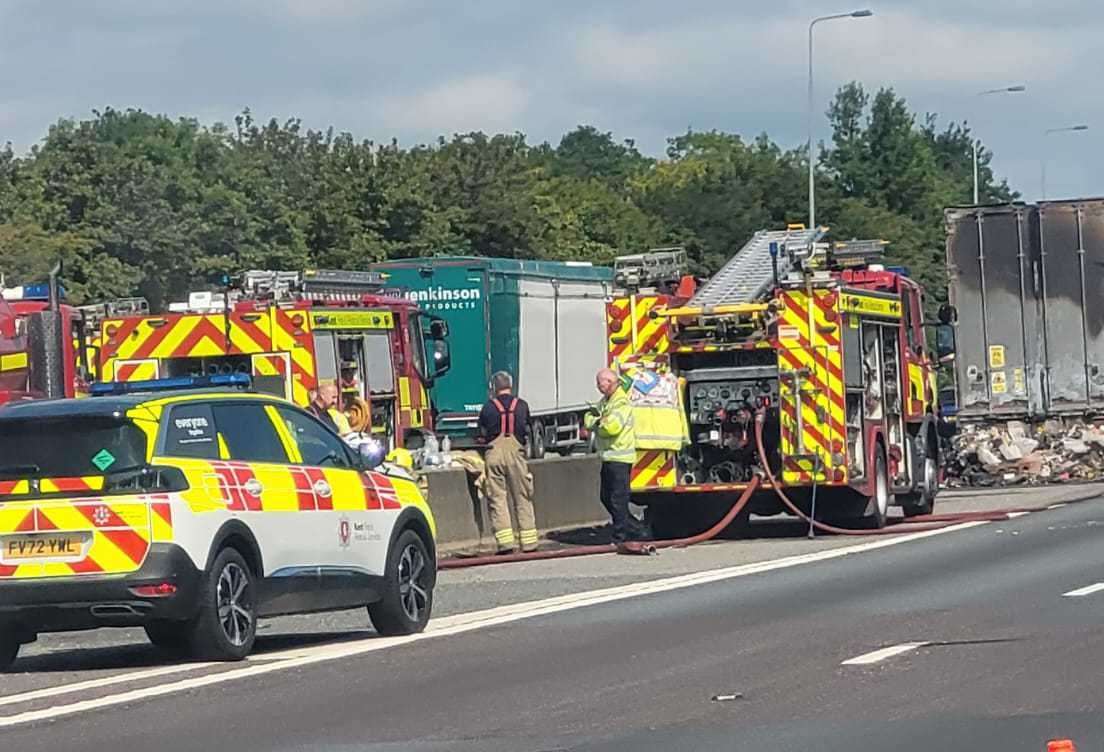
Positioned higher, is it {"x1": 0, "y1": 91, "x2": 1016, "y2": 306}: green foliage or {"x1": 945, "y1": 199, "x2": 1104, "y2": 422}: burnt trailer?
{"x1": 0, "y1": 91, "x2": 1016, "y2": 306}: green foliage

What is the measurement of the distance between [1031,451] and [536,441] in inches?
381

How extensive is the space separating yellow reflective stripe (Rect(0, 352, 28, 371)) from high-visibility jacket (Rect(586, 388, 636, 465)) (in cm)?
560

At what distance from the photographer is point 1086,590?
1614cm

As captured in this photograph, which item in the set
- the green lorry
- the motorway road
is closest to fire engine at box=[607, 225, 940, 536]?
the motorway road

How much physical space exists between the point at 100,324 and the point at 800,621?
12.9 m

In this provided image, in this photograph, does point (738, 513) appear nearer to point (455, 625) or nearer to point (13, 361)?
point (13, 361)

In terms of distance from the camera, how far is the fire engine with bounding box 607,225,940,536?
77.0 ft

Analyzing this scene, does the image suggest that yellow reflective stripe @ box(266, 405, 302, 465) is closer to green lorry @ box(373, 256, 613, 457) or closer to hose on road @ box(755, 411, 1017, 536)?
hose on road @ box(755, 411, 1017, 536)

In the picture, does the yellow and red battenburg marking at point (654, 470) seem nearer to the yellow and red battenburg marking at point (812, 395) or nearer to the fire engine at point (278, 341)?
the yellow and red battenburg marking at point (812, 395)

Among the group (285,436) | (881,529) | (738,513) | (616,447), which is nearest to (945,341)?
(881,529)

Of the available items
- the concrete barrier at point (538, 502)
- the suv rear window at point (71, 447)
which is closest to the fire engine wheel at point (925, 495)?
the concrete barrier at point (538, 502)

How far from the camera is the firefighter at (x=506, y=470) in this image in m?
23.0

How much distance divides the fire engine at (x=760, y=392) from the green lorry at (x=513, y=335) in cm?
990

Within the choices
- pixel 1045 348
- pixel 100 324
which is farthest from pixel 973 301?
pixel 100 324
